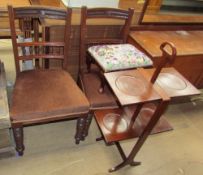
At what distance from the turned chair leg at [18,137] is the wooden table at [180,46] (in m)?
1.10

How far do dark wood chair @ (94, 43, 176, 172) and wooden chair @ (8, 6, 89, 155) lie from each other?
0.22 m

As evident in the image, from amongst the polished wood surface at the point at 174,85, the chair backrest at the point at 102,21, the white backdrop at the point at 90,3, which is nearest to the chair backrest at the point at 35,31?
the chair backrest at the point at 102,21

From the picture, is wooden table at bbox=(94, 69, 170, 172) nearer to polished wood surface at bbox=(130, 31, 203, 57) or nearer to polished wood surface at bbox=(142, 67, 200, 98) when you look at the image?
polished wood surface at bbox=(142, 67, 200, 98)

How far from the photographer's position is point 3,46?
8.96ft

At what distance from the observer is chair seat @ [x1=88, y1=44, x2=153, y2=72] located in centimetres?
157

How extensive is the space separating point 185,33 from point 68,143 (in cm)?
155

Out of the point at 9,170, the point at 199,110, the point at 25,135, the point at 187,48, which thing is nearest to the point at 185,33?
the point at 187,48

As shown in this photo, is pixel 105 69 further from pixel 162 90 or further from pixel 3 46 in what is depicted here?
pixel 3 46

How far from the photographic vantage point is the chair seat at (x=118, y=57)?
5.14ft

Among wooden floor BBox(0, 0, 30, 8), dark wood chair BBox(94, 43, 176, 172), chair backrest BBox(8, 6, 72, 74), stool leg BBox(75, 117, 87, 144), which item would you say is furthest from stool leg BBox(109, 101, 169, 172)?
wooden floor BBox(0, 0, 30, 8)

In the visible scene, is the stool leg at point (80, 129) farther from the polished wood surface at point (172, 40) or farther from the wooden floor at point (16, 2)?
the wooden floor at point (16, 2)

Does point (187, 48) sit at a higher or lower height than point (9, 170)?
higher

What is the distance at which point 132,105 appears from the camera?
3.92 feet

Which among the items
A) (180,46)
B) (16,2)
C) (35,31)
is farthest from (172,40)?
A: (16,2)
